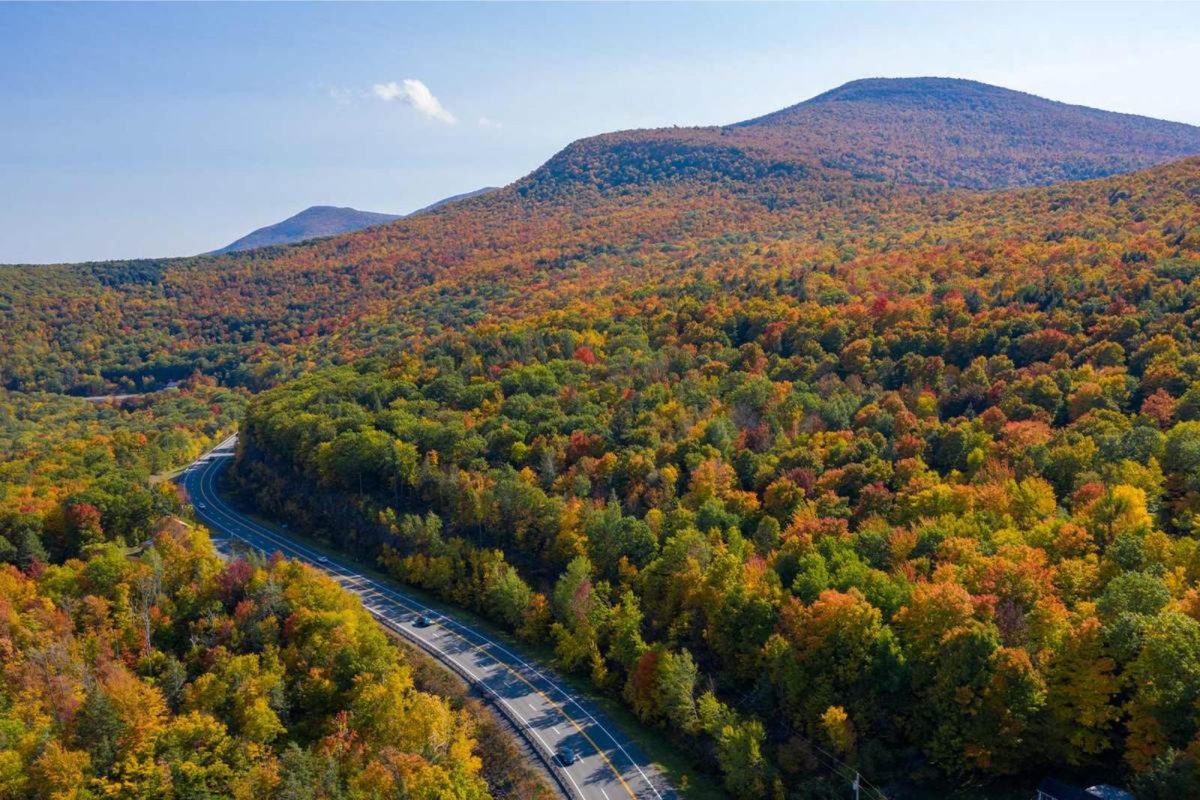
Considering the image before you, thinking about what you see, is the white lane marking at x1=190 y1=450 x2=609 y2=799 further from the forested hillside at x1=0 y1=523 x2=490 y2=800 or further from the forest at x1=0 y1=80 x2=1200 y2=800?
the forested hillside at x1=0 y1=523 x2=490 y2=800

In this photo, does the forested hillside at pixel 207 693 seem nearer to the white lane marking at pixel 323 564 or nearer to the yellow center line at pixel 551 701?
the white lane marking at pixel 323 564

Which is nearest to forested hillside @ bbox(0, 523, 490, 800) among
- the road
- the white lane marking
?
the road

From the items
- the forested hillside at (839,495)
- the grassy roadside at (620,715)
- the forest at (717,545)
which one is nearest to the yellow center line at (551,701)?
the grassy roadside at (620,715)

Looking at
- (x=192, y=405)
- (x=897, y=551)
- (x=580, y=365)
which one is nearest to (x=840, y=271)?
(x=580, y=365)

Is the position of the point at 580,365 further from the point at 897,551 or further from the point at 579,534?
the point at 897,551

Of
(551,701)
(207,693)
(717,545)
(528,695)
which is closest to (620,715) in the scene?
(551,701)
